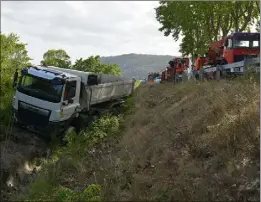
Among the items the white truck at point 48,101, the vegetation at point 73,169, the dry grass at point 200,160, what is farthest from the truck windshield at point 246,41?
the dry grass at point 200,160

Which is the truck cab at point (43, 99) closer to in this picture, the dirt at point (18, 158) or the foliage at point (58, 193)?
the dirt at point (18, 158)

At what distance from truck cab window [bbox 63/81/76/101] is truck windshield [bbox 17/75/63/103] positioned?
257 millimetres

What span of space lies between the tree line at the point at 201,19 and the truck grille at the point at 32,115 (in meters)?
19.3

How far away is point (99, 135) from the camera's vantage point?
1502 cm

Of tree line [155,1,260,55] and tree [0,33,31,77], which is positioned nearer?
Result: tree [0,33,31,77]

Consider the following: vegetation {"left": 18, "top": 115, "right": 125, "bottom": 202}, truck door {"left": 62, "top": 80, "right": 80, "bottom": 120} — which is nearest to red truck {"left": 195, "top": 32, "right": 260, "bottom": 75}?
vegetation {"left": 18, "top": 115, "right": 125, "bottom": 202}

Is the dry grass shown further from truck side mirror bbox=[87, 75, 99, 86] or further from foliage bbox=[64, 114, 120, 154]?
truck side mirror bbox=[87, 75, 99, 86]

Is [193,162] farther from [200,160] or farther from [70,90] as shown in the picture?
[70,90]

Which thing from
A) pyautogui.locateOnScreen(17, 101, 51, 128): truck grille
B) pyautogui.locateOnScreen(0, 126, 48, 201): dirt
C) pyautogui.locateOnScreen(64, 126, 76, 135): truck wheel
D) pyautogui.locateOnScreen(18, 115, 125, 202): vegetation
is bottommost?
pyautogui.locateOnScreen(0, 126, 48, 201): dirt

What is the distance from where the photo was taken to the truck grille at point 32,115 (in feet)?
48.8

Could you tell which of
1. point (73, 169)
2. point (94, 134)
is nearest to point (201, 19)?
point (94, 134)

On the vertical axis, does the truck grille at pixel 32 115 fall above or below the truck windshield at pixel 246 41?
below

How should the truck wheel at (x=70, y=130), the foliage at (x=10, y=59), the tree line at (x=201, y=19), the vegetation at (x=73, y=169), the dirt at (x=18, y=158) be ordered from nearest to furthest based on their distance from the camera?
the vegetation at (x=73, y=169)
the dirt at (x=18, y=158)
the truck wheel at (x=70, y=130)
the foliage at (x=10, y=59)
the tree line at (x=201, y=19)

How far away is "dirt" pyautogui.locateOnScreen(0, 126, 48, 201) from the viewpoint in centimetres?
1313
